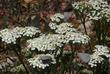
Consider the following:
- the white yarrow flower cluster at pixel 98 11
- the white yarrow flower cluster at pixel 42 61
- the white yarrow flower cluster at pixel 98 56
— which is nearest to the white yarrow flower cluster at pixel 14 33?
the white yarrow flower cluster at pixel 42 61

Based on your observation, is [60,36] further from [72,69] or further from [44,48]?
[72,69]

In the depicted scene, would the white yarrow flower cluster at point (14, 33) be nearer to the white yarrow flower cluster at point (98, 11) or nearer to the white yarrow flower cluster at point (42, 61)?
the white yarrow flower cluster at point (42, 61)

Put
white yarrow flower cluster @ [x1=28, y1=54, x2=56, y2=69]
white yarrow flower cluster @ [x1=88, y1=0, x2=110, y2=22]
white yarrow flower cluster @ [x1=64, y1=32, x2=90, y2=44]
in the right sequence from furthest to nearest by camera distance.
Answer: white yarrow flower cluster @ [x1=88, y1=0, x2=110, y2=22] → white yarrow flower cluster @ [x1=64, y1=32, x2=90, y2=44] → white yarrow flower cluster @ [x1=28, y1=54, x2=56, y2=69]

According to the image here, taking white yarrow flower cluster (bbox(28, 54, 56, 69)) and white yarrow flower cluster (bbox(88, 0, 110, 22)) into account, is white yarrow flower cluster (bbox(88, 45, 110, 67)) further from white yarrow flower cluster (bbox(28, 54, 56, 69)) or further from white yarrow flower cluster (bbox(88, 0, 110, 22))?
white yarrow flower cluster (bbox(88, 0, 110, 22))

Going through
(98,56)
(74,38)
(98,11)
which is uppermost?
(98,11)

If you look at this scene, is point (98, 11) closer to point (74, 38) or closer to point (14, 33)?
point (74, 38)

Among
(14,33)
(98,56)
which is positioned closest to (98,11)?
(98,56)

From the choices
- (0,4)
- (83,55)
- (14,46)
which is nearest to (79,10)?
(83,55)

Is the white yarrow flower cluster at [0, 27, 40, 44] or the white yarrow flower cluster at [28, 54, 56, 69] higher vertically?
the white yarrow flower cluster at [0, 27, 40, 44]

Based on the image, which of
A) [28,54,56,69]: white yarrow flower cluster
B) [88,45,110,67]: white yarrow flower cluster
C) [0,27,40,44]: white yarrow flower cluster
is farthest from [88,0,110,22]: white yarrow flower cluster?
[28,54,56,69]: white yarrow flower cluster

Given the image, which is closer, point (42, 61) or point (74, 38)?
point (42, 61)
